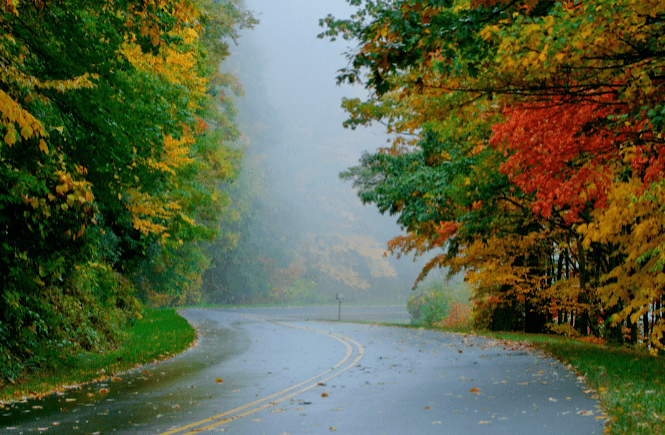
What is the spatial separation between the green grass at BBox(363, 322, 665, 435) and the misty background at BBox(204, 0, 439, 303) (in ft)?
148

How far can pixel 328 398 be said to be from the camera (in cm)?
895

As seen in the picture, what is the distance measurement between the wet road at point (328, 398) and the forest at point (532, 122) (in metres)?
2.63

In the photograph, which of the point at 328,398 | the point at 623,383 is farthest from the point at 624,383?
the point at 328,398

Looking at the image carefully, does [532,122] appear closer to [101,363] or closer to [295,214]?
[101,363]

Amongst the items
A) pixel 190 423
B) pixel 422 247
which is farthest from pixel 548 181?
pixel 422 247

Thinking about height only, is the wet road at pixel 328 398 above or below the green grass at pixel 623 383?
below

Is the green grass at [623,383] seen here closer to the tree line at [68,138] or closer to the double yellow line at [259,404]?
the double yellow line at [259,404]

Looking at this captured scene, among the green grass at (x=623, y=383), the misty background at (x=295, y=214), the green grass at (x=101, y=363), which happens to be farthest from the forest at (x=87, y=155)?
the misty background at (x=295, y=214)

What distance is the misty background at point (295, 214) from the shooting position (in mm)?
67875

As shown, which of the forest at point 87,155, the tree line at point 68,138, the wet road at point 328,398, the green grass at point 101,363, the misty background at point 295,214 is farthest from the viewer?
the misty background at point 295,214

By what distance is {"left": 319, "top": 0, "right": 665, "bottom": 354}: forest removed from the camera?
6.55 metres

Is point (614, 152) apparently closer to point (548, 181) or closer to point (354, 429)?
point (548, 181)

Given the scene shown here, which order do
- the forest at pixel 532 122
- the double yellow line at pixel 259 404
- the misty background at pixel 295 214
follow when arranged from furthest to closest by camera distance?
the misty background at pixel 295 214 → the double yellow line at pixel 259 404 → the forest at pixel 532 122

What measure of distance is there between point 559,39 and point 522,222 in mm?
12343
